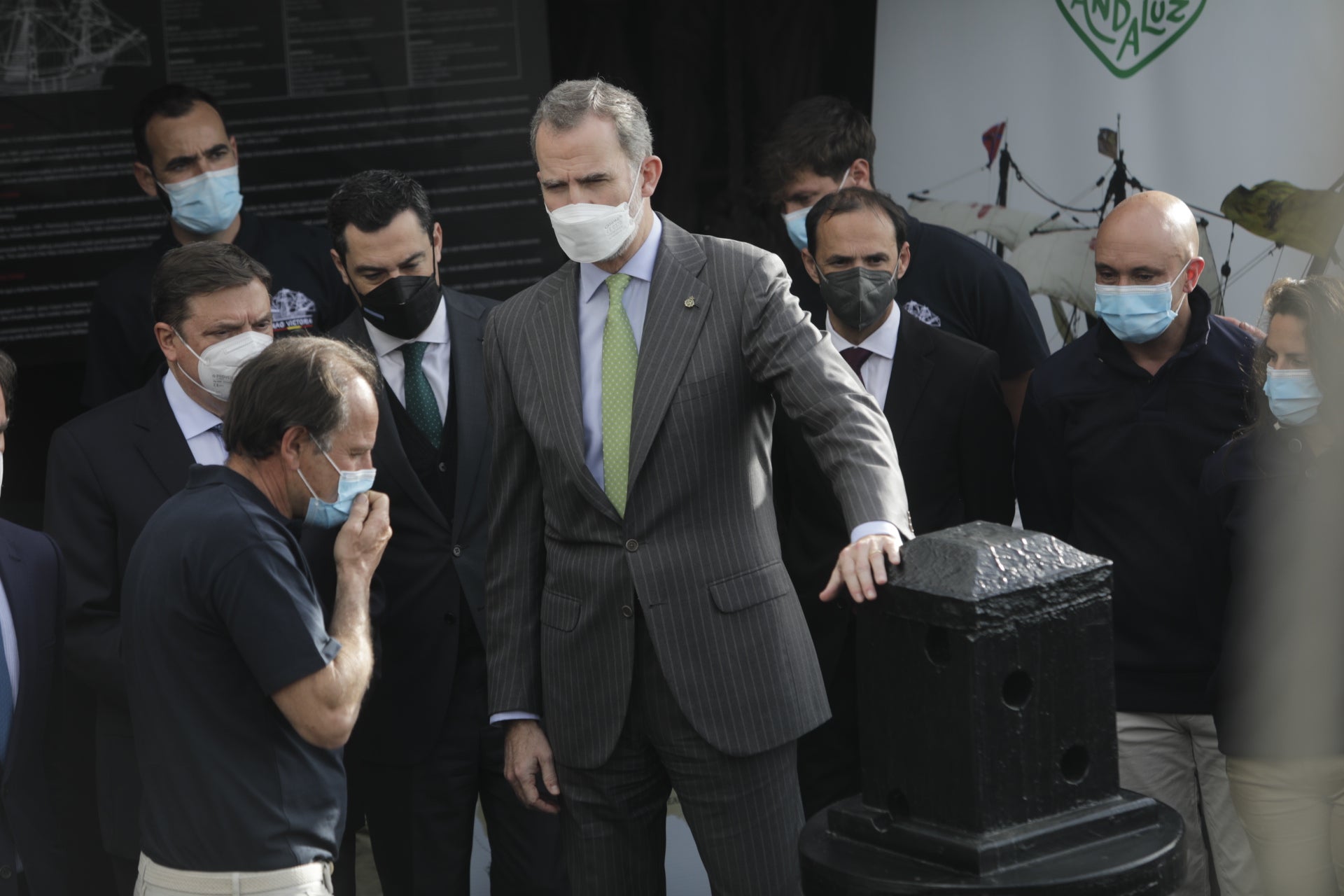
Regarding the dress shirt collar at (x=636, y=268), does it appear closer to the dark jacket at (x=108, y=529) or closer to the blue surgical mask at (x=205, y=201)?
the dark jacket at (x=108, y=529)

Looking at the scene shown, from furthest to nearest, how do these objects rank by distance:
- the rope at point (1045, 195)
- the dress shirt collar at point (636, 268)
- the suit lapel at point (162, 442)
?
1. the rope at point (1045, 195)
2. the suit lapel at point (162, 442)
3. the dress shirt collar at point (636, 268)

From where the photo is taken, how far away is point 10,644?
10.3ft

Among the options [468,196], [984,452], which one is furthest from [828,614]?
[468,196]

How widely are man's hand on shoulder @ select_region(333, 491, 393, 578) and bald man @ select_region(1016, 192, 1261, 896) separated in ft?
5.51

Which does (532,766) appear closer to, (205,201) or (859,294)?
(859,294)

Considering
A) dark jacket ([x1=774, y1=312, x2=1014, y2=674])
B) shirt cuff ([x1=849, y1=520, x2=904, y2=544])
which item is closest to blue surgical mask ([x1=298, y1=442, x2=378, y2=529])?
shirt cuff ([x1=849, y1=520, x2=904, y2=544])

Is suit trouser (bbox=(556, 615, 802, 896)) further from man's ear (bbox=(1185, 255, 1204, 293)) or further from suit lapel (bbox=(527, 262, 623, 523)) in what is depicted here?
man's ear (bbox=(1185, 255, 1204, 293))

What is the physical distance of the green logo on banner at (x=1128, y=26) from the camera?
432 centimetres

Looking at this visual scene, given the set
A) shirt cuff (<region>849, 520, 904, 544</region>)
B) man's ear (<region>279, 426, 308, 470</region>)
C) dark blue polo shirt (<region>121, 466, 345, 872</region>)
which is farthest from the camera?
man's ear (<region>279, 426, 308, 470</region>)

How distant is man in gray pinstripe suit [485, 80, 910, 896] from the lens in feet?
8.95

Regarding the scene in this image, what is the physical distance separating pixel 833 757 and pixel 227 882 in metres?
1.78

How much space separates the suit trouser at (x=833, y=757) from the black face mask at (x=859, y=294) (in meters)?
0.79

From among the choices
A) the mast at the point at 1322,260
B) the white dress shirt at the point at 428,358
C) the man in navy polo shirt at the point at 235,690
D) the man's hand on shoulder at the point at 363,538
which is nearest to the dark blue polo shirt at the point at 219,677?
the man in navy polo shirt at the point at 235,690

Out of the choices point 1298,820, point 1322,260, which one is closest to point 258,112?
point 1322,260
